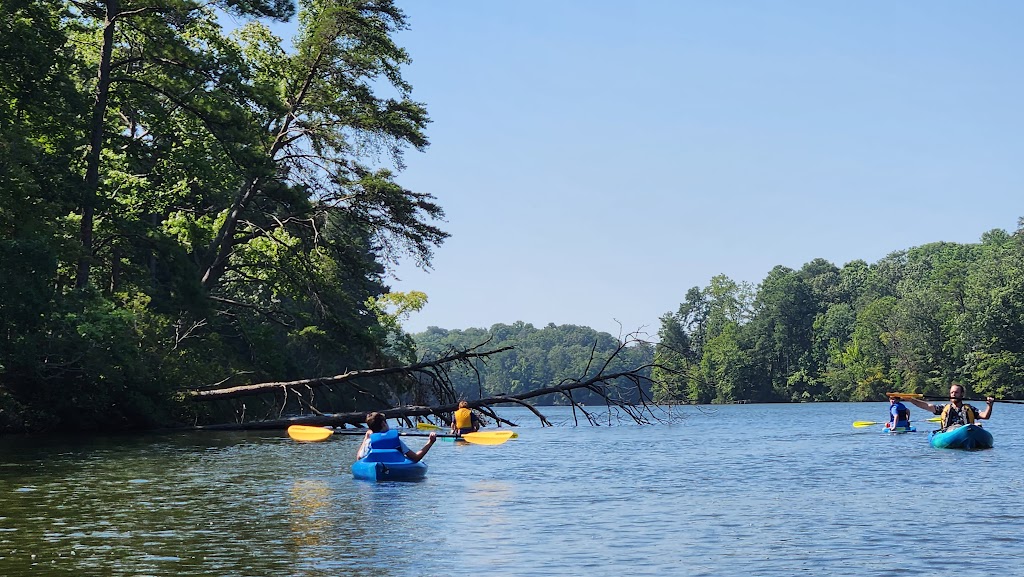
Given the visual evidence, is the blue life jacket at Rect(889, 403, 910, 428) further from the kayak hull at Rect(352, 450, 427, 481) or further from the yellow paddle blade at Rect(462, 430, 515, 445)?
the kayak hull at Rect(352, 450, 427, 481)

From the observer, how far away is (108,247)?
39219 mm

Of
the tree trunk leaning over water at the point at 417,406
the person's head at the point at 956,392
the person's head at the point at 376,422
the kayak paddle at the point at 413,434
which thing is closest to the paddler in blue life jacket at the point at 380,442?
the person's head at the point at 376,422

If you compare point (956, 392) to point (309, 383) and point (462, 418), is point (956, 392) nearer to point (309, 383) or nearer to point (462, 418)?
point (462, 418)

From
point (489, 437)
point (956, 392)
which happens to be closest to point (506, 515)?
point (489, 437)

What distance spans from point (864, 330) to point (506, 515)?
119 metres

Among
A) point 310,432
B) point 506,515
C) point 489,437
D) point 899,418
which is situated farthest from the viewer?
point 899,418

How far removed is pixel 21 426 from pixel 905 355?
99.6 meters

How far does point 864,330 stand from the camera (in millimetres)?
129250

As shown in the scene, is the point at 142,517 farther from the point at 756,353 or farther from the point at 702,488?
the point at 756,353

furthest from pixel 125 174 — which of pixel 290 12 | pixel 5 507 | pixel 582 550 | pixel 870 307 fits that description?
pixel 870 307

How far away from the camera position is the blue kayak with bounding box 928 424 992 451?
1154 inches

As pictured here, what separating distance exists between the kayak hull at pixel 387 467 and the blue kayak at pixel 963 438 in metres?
15.1

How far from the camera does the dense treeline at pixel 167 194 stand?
103 feet

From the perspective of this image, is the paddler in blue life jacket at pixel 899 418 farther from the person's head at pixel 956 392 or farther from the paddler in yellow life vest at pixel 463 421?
the paddler in yellow life vest at pixel 463 421
